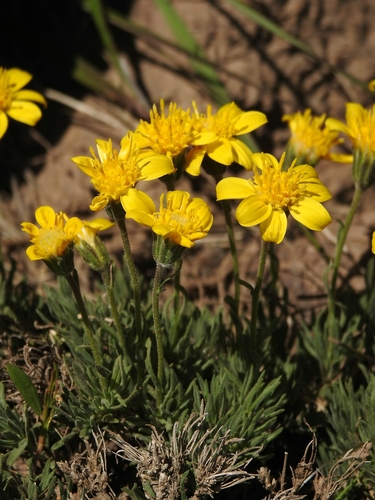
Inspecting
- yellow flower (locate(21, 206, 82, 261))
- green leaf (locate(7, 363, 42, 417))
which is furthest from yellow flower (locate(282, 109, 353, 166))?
green leaf (locate(7, 363, 42, 417))

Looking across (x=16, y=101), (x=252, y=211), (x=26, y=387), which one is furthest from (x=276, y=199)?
(x=16, y=101)

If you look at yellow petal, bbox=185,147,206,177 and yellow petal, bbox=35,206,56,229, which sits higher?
yellow petal, bbox=185,147,206,177

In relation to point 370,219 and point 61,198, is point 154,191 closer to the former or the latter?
point 61,198

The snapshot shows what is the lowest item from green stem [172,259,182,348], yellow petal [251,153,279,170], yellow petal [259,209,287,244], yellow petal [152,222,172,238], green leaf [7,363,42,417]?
green leaf [7,363,42,417]

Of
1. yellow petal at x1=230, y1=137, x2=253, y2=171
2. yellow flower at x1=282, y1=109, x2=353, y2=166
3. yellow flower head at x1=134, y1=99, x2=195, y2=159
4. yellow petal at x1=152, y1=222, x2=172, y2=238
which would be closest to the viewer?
yellow petal at x1=152, y1=222, x2=172, y2=238

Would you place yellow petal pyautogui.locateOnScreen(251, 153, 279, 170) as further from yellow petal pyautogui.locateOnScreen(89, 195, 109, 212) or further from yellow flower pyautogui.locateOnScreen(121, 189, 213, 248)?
yellow petal pyautogui.locateOnScreen(89, 195, 109, 212)

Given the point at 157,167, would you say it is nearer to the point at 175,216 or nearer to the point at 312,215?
the point at 175,216

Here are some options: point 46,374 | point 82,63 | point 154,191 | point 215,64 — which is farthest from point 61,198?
point 46,374
